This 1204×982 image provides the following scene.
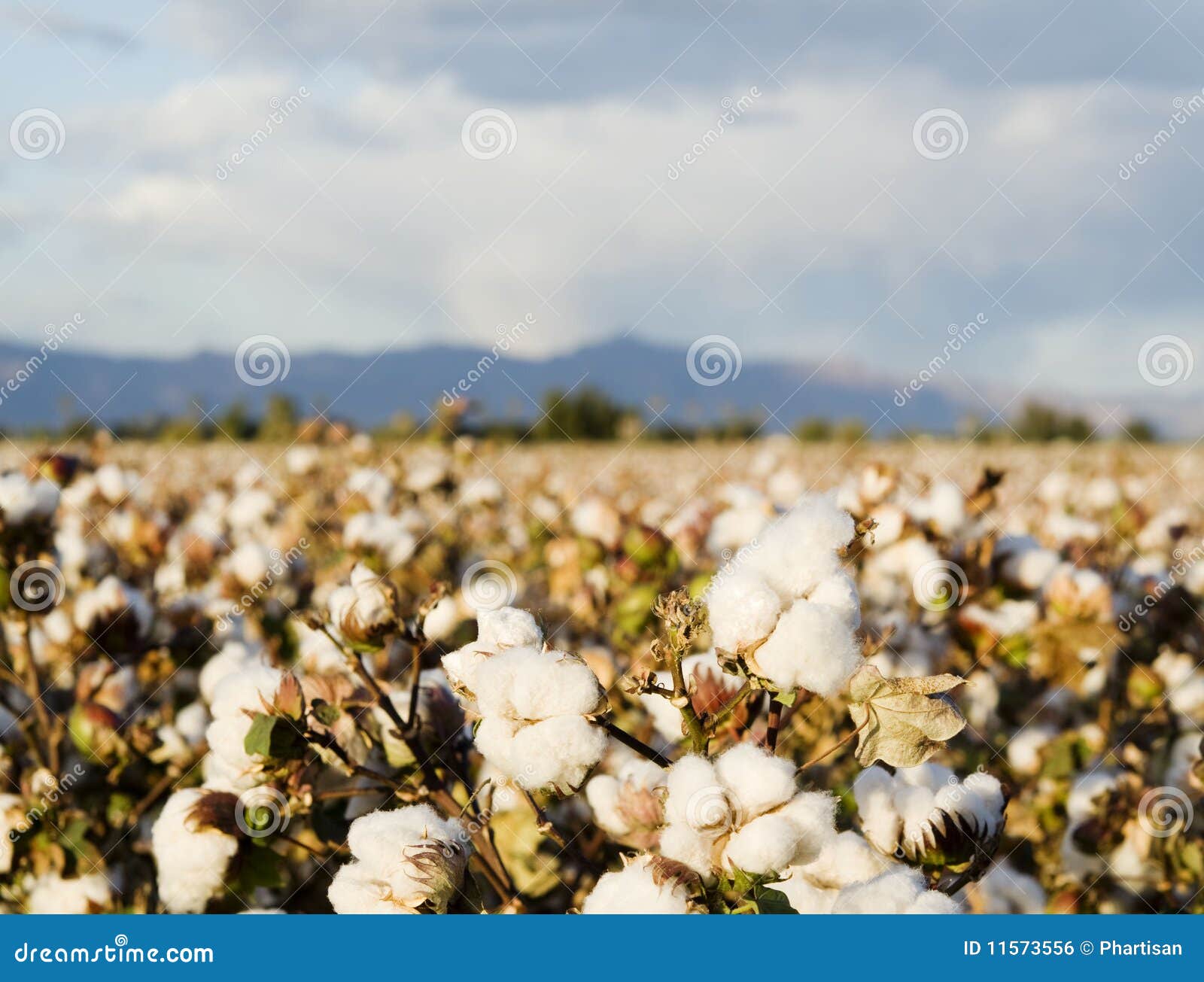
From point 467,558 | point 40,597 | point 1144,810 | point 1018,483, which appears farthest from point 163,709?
point 1018,483

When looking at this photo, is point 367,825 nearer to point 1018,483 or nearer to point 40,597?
point 40,597

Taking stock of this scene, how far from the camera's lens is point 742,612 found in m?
0.90

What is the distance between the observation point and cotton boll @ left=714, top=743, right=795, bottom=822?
2.82ft

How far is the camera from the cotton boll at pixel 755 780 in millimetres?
859

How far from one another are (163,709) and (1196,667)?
2.16 meters

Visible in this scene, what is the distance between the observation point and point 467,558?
3.39 metres
